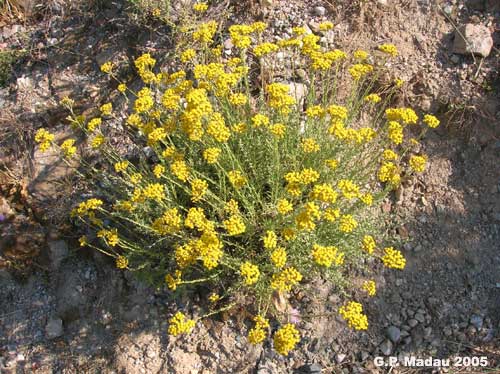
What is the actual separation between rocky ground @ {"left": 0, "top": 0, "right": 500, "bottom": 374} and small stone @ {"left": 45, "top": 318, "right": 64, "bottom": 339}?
0.05 ft

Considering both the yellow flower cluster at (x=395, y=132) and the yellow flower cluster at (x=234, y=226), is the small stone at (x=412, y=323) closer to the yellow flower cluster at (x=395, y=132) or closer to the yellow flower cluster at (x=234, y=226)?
the yellow flower cluster at (x=395, y=132)

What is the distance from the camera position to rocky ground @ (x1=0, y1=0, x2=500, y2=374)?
3789mm

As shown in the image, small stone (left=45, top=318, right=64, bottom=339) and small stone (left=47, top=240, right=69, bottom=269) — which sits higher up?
small stone (left=47, top=240, right=69, bottom=269)

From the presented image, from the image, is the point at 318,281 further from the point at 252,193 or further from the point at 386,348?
the point at 252,193

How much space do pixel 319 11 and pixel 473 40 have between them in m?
1.72

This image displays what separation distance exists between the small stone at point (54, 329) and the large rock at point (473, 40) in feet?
16.5

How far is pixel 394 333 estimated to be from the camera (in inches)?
150

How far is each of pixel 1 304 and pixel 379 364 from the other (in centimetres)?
377

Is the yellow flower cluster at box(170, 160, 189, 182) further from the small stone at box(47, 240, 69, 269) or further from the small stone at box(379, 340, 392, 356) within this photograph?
the small stone at box(379, 340, 392, 356)

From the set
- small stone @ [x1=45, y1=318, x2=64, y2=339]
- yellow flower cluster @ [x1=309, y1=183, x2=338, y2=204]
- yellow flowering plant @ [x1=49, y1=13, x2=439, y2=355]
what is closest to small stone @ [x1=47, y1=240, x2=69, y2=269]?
yellow flowering plant @ [x1=49, y1=13, x2=439, y2=355]

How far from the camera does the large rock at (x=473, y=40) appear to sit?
4637 mm

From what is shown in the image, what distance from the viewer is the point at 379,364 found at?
12.2ft

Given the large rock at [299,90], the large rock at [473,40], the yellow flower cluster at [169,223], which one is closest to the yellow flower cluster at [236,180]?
the yellow flower cluster at [169,223]

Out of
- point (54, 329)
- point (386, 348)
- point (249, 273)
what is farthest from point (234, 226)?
point (54, 329)
